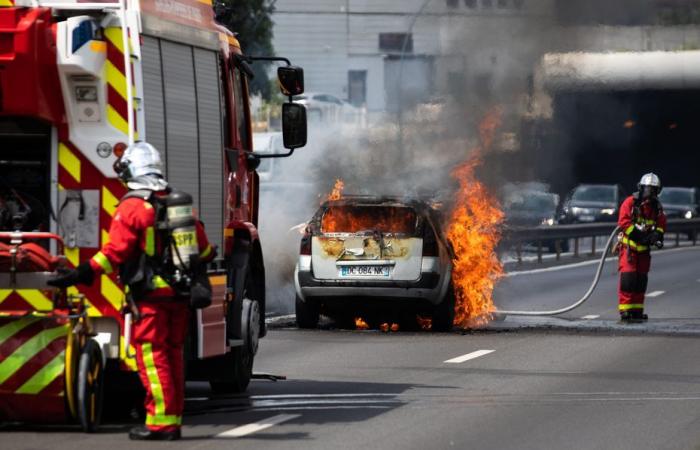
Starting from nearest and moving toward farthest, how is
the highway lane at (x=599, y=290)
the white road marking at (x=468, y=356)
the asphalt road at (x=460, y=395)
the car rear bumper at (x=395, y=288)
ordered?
the asphalt road at (x=460, y=395)
the white road marking at (x=468, y=356)
the car rear bumper at (x=395, y=288)
the highway lane at (x=599, y=290)

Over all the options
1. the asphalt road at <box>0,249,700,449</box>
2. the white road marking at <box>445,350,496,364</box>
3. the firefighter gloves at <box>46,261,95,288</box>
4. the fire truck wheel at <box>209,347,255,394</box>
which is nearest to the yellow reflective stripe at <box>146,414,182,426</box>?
the asphalt road at <box>0,249,700,449</box>

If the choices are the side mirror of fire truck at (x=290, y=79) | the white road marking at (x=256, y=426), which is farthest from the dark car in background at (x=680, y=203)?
the white road marking at (x=256, y=426)

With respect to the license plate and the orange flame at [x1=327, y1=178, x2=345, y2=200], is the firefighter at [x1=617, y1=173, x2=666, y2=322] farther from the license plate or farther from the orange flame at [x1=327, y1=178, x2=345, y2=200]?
the license plate

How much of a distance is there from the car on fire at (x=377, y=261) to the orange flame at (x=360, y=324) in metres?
0.72

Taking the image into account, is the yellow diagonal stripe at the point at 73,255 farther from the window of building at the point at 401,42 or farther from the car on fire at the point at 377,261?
the window of building at the point at 401,42

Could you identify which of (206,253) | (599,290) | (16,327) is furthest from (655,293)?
(16,327)

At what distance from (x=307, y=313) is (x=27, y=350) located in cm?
905

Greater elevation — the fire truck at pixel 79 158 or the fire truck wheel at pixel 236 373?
the fire truck at pixel 79 158

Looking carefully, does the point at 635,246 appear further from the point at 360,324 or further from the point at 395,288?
the point at 395,288

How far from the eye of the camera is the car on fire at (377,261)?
18.5 metres

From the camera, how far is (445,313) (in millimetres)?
18844

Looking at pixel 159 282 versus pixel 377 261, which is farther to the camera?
pixel 377 261

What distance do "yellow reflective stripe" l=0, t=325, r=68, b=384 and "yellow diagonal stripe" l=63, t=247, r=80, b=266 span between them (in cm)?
51

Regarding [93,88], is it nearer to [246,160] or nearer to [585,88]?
[246,160]
